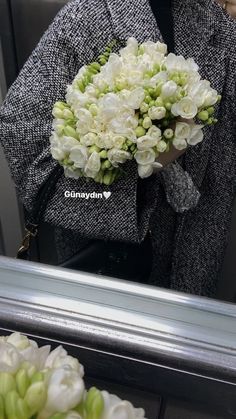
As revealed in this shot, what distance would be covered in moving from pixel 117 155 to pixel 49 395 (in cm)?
46

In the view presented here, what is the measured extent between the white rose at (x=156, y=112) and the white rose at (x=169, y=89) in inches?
0.8

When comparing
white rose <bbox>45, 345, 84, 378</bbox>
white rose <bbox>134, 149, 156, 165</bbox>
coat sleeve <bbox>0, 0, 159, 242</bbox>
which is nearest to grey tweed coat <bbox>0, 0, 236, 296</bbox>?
coat sleeve <bbox>0, 0, 159, 242</bbox>

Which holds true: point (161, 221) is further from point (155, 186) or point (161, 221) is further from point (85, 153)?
point (85, 153)

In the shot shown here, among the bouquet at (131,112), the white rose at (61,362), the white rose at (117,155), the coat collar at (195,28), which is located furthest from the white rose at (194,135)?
the white rose at (61,362)

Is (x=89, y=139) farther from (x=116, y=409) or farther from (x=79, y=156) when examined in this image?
(x=116, y=409)

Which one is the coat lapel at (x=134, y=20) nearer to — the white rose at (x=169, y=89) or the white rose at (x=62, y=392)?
the white rose at (x=169, y=89)

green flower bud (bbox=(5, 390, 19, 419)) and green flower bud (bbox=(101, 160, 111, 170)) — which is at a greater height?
green flower bud (bbox=(5, 390, 19, 419))

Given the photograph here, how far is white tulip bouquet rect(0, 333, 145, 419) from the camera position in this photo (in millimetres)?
364

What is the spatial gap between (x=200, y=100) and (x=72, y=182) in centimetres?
30

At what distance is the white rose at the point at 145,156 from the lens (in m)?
0.79

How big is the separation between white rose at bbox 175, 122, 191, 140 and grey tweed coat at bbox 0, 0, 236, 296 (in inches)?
5.1

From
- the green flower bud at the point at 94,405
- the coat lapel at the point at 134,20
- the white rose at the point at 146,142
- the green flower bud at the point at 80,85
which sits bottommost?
the green flower bud at the point at 94,405

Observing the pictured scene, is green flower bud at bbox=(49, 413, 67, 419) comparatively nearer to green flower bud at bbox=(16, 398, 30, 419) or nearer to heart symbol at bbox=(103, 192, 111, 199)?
green flower bud at bbox=(16, 398, 30, 419)

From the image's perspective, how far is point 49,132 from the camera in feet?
3.28
